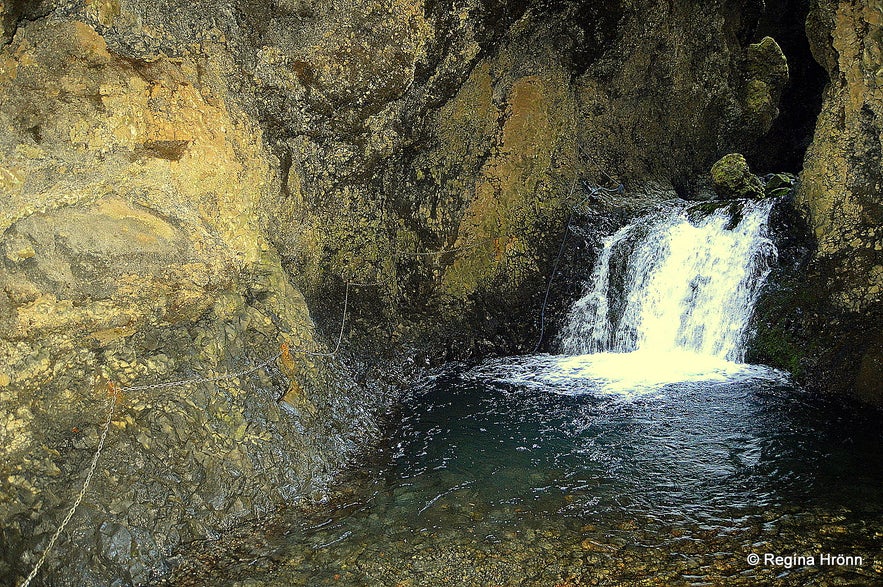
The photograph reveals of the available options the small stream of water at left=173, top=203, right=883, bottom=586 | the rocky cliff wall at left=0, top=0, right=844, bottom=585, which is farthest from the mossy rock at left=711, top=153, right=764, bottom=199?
the small stream of water at left=173, top=203, right=883, bottom=586

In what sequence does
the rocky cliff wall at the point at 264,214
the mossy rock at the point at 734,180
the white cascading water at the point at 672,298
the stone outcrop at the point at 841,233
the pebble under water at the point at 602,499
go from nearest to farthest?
the pebble under water at the point at 602,499, the rocky cliff wall at the point at 264,214, the stone outcrop at the point at 841,233, the white cascading water at the point at 672,298, the mossy rock at the point at 734,180

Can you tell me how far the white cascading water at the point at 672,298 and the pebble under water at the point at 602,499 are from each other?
561mm

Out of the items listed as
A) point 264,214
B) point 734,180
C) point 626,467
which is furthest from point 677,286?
point 264,214

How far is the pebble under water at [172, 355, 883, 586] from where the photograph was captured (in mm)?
3703

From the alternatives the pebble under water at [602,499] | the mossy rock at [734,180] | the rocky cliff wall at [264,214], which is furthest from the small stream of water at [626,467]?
the mossy rock at [734,180]

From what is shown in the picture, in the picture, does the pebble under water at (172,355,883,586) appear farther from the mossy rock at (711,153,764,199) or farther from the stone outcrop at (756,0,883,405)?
the mossy rock at (711,153,764,199)

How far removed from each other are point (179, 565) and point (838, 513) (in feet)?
13.8

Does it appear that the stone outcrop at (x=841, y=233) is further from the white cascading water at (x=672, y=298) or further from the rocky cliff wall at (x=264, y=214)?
the rocky cliff wall at (x=264, y=214)

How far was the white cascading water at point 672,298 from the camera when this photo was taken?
22.1ft

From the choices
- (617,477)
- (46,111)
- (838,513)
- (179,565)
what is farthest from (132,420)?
(838,513)

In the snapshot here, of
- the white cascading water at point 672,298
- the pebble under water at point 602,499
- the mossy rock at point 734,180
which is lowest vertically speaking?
the pebble under water at point 602,499

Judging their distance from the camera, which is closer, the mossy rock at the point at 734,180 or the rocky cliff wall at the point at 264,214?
the rocky cliff wall at the point at 264,214

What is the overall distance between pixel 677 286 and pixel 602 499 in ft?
11.5

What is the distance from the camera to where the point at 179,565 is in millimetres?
3934
